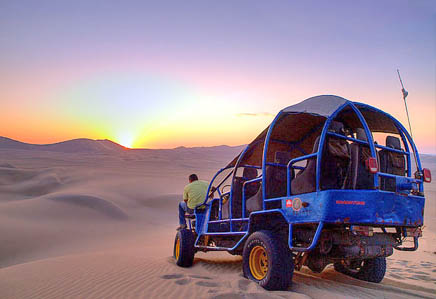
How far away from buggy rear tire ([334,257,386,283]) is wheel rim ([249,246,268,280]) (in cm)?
189

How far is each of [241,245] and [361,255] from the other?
2234 mm

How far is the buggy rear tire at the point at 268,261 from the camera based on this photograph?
5.16 metres

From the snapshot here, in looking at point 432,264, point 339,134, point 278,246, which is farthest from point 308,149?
point 432,264

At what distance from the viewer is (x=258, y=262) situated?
228 inches

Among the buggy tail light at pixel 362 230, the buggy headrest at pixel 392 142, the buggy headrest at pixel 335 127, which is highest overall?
the buggy headrest at pixel 335 127

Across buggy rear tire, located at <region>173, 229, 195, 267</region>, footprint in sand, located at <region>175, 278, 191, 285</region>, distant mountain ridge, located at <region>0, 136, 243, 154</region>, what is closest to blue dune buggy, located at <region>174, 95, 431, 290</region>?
footprint in sand, located at <region>175, 278, 191, 285</region>

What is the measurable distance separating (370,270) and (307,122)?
2.82 meters

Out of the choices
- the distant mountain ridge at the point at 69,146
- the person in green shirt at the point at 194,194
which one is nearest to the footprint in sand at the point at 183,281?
the person in green shirt at the point at 194,194

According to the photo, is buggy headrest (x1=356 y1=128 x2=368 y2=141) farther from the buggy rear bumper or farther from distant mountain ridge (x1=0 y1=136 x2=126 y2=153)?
distant mountain ridge (x1=0 y1=136 x2=126 y2=153)

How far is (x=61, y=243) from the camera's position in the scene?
14227 millimetres

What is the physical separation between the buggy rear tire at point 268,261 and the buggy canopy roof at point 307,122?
1860 mm

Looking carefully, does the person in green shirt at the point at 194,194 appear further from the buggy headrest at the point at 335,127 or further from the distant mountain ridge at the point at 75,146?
the distant mountain ridge at the point at 75,146

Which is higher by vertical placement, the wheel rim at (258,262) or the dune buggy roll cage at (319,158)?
the dune buggy roll cage at (319,158)

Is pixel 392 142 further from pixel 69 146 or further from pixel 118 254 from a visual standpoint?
pixel 69 146
